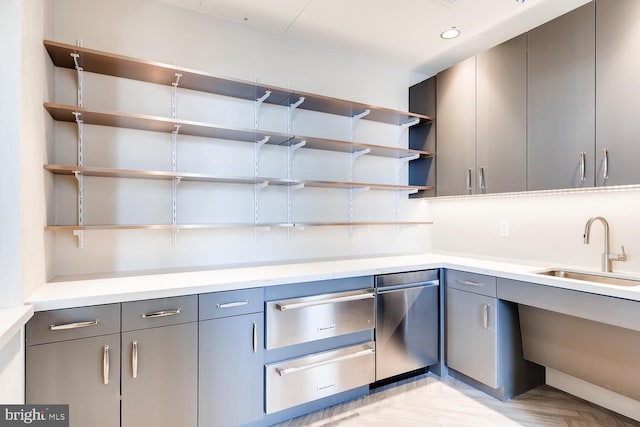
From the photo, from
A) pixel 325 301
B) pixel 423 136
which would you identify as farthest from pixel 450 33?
pixel 325 301

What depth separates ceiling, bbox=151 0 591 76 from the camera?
2.15 m

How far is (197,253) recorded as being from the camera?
87.1 inches

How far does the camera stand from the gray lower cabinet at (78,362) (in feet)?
4.47

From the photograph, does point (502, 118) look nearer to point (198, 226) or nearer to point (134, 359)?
point (198, 226)

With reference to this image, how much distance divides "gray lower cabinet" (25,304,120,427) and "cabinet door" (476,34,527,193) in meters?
2.45

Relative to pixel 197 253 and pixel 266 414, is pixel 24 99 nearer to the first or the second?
pixel 197 253

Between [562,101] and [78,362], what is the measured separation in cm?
288

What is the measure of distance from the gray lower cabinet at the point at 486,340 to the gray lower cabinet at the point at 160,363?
1743mm

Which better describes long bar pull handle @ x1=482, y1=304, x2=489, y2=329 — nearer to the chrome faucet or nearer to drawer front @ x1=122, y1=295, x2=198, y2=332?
the chrome faucet

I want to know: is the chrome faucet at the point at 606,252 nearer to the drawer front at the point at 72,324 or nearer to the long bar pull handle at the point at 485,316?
the long bar pull handle at the point at 485,316

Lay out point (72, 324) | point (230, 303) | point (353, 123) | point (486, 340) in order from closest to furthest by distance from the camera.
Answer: point (72, 324) → point (230, 303) → point (486, 340) → point (353, 123)

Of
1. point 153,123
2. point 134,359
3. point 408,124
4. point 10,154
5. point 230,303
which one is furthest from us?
point 408,124

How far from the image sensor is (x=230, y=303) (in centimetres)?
173

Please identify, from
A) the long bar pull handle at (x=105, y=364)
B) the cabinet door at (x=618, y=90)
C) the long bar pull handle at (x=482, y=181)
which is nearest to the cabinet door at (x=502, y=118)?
the long bar pull handle at (x=482, y=181)
